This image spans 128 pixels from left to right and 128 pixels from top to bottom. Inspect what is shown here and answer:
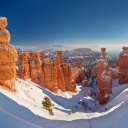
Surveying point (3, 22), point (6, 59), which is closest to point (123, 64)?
point (6, 59)

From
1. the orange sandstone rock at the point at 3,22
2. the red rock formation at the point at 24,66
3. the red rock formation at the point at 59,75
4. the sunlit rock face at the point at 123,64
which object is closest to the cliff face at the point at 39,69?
the red rock formation at the point at 24,66

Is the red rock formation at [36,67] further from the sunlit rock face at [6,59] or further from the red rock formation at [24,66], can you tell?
the sunlit rock face at [6,59]

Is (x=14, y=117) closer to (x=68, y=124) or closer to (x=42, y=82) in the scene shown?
(x=68, y=124)

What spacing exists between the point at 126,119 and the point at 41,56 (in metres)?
45.0

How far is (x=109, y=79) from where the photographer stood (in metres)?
50.6

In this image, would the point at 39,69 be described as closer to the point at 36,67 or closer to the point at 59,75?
the point at 36,67

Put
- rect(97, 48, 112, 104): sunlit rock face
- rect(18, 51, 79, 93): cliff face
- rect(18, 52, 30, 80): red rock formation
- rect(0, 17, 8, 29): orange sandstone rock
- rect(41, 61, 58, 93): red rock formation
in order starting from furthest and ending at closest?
rect(41, 61, 58, 93): red rock formation
rect(18, 51, 79, 93): cliff face
rect(18, 52, 30, 80): red rock formation
rect(97, 48, 112, 104): sunlit rock face
rect(0, 17, 8, 29): orange sandstone rock

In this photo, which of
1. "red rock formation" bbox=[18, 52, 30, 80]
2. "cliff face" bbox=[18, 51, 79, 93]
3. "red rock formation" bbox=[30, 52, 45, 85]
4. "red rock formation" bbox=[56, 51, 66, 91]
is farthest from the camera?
"red rock formation" bbox=[56, 51, 66, 91]

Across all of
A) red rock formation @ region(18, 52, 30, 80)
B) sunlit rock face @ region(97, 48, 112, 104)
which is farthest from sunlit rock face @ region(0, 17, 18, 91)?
red rock formation @ region(18, 52, 30, 80)

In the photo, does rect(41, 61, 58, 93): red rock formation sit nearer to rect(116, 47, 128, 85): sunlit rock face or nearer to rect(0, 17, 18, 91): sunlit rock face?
rect(116, 47, 128, 85): sunlit rock face

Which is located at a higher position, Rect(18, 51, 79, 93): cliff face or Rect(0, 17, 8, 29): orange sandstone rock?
Rect(0, 17, 8, 29): orange sandstone rock

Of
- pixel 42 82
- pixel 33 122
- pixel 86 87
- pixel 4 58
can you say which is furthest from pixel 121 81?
pixel 33 122

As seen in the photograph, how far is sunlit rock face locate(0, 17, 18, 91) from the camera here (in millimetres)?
27078

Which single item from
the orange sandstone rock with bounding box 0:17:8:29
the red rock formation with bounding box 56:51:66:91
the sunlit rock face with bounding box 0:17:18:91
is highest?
the orange sandstone rock with bounding box 0:17:8:29
